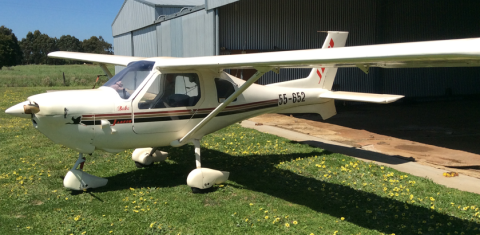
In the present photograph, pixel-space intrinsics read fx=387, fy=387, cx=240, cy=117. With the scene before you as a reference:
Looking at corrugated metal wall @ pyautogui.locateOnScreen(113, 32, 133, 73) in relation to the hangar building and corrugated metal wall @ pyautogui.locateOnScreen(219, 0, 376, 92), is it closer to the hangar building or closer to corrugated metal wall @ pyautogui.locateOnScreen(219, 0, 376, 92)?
the hangar building

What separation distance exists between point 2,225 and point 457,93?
72.6ft

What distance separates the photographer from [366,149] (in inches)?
354

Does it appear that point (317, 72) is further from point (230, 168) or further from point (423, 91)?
point (423, 91)

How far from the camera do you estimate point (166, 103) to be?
19.7 ft

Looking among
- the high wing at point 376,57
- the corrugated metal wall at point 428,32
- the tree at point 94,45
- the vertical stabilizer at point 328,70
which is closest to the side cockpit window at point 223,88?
the high wing at point 376,57

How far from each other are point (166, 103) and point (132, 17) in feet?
67.6

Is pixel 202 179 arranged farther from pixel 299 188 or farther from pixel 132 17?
pixel 132 17

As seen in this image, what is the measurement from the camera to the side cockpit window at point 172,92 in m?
5.86

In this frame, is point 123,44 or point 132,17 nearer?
point 132,17

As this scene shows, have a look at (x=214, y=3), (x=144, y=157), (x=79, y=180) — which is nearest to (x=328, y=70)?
(x=144, y=157)

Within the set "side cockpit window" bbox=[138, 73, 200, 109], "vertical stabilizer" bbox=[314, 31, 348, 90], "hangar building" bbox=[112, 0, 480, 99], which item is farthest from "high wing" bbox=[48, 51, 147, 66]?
"hangar building" bbox=[112, 0, 480, 99]

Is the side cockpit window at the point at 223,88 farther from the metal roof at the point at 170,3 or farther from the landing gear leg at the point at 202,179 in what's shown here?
the metal roof at the point at 170,3

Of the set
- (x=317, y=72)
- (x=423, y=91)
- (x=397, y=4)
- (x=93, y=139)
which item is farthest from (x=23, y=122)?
(x=423, y=91)

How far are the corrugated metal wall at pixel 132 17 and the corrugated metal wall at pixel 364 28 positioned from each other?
24.7 feet
